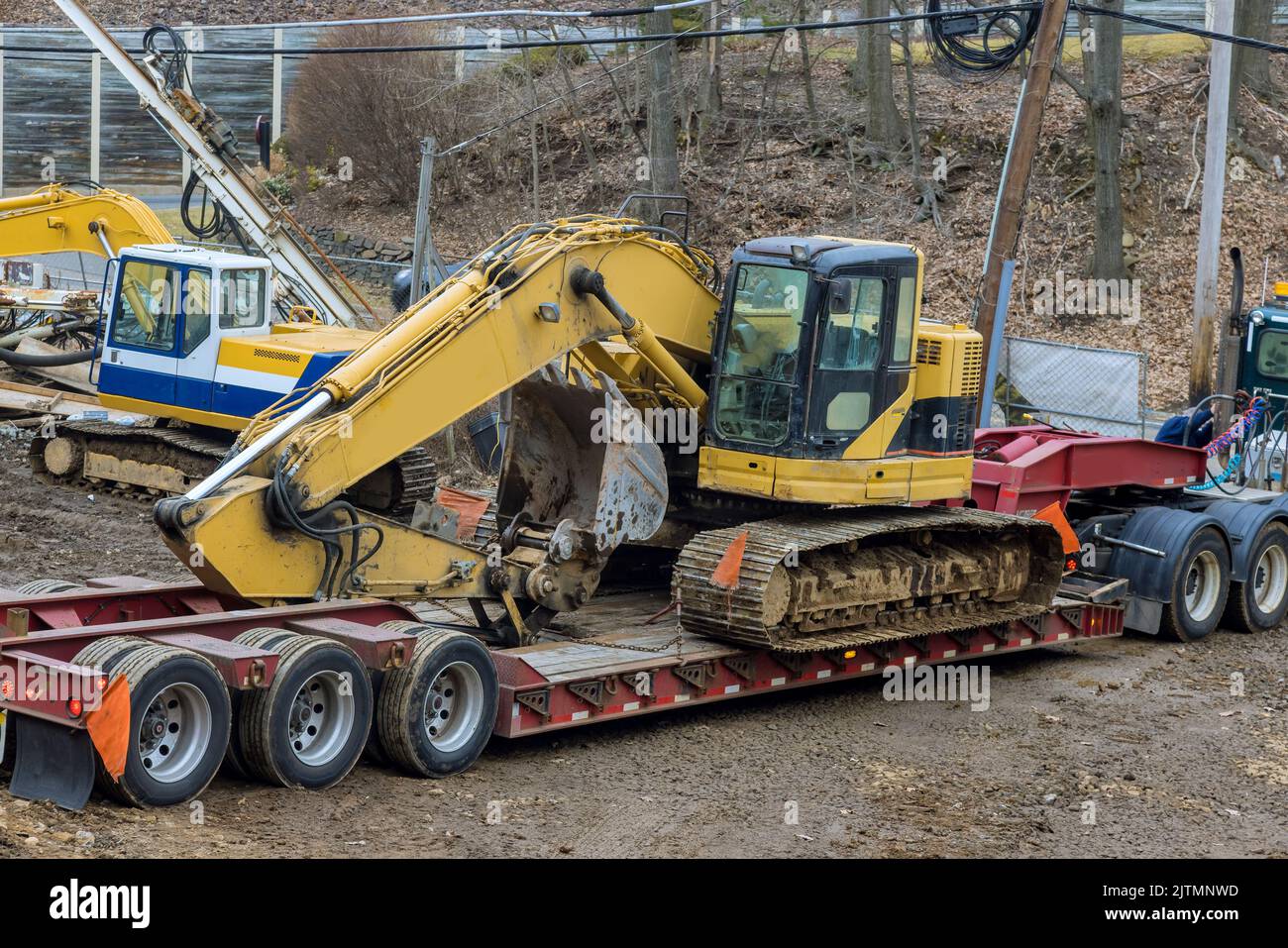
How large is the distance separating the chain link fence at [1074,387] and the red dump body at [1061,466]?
5.98 metres

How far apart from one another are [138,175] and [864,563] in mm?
27601

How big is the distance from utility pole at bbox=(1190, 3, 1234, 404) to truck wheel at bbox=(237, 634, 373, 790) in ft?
41.9

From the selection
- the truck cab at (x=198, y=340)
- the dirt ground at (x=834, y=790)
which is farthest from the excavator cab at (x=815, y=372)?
the truck cab at (x=198, y=340)

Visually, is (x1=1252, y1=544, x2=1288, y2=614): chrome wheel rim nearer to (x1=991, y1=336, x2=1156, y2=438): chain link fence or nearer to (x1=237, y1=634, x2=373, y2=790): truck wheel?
(x1=991, y1=336, x2=1156, y2=438): chain link fence

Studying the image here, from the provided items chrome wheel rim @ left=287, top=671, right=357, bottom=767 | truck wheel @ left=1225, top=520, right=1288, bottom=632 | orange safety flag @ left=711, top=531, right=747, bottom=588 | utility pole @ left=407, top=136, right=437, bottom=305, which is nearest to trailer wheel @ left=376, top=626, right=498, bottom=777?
chrome wheel rim @ left=287, top=671, right=357, bottom=767

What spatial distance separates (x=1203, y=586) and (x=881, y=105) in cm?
1685

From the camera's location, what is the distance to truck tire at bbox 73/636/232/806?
25.7 feet

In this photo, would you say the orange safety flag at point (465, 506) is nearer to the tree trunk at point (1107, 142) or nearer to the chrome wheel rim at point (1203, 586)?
the chrome wheel rim at point (1203, 586)

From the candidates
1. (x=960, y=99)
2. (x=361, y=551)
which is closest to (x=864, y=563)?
(x=361, y=551)

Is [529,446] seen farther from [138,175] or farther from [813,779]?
[138,175]

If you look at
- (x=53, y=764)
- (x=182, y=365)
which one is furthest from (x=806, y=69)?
(x=53, y=764)

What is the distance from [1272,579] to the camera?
15.1m

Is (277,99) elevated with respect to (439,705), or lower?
elevated

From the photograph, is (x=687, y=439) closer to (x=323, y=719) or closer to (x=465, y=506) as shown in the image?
(x=465, y=506)
